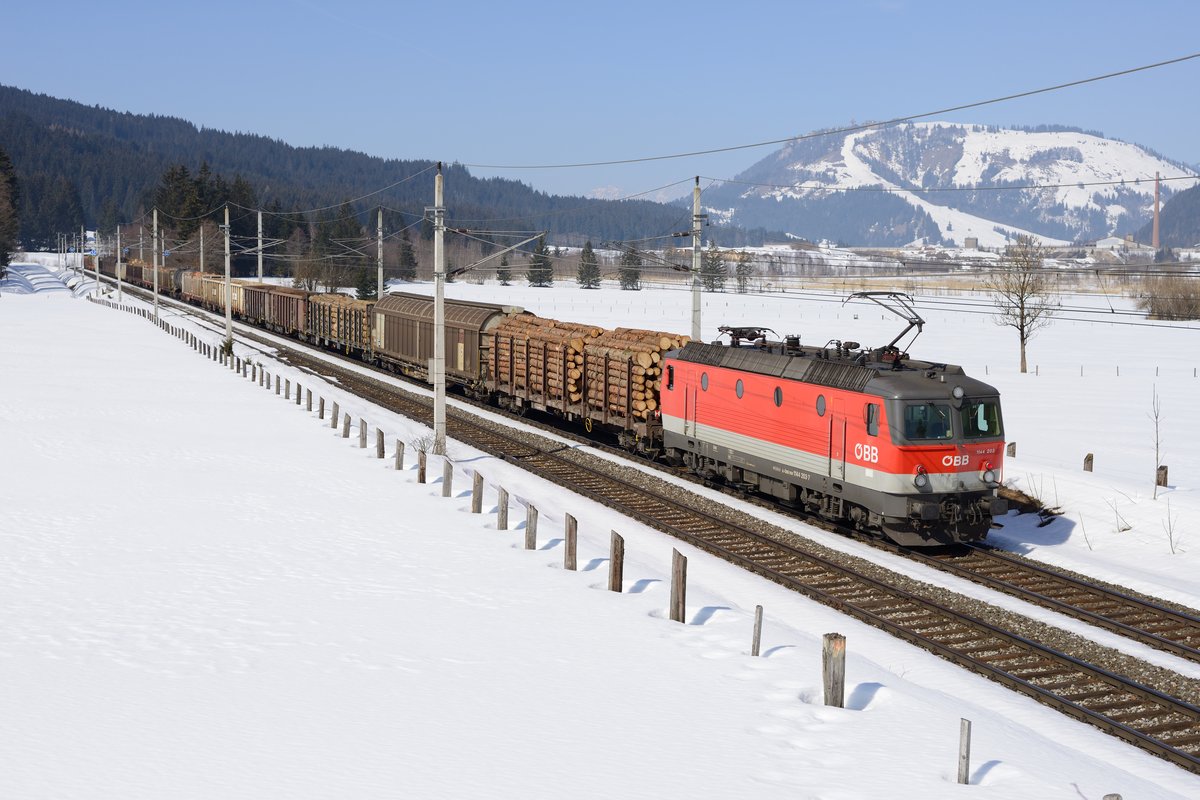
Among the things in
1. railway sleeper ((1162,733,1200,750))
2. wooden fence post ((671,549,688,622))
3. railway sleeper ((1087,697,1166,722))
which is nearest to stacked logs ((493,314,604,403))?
wooden fence post ((671,549,688,622))

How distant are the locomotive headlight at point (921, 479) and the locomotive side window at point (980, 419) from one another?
1249 mm

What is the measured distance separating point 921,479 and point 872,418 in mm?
1432

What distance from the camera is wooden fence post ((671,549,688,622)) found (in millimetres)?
16266

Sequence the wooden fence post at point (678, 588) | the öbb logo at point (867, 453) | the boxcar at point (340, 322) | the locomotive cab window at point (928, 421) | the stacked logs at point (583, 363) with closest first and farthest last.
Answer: the wooden fence post at point (678, 588) < the locomotive cab window at point (928, 421) < the öbb logo at point (867, 453) < the stacked logs at point (583, 363) < the boxcar at point (340, 322)

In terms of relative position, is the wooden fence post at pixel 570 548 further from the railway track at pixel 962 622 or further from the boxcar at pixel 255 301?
the boxcar at pixel 255 301

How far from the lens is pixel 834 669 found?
12906 millimetres

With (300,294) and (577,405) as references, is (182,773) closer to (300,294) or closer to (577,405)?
(577,405)

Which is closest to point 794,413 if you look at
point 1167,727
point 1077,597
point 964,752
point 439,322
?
point 1077,597

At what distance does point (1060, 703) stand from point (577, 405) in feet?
73.3

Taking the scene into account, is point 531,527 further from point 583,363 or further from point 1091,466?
point 1091,466

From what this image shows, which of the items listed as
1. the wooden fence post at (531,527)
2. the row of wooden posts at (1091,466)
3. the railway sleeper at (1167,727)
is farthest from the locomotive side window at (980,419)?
the railway sleeper at (1167,727)

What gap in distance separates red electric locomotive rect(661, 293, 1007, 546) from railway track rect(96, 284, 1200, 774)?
1369mm

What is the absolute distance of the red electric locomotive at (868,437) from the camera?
2058 centimetres

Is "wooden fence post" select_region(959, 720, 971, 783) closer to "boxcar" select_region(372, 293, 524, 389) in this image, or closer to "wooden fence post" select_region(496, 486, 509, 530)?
"wooden fence post" select_region(496, 486, 509, 530)
